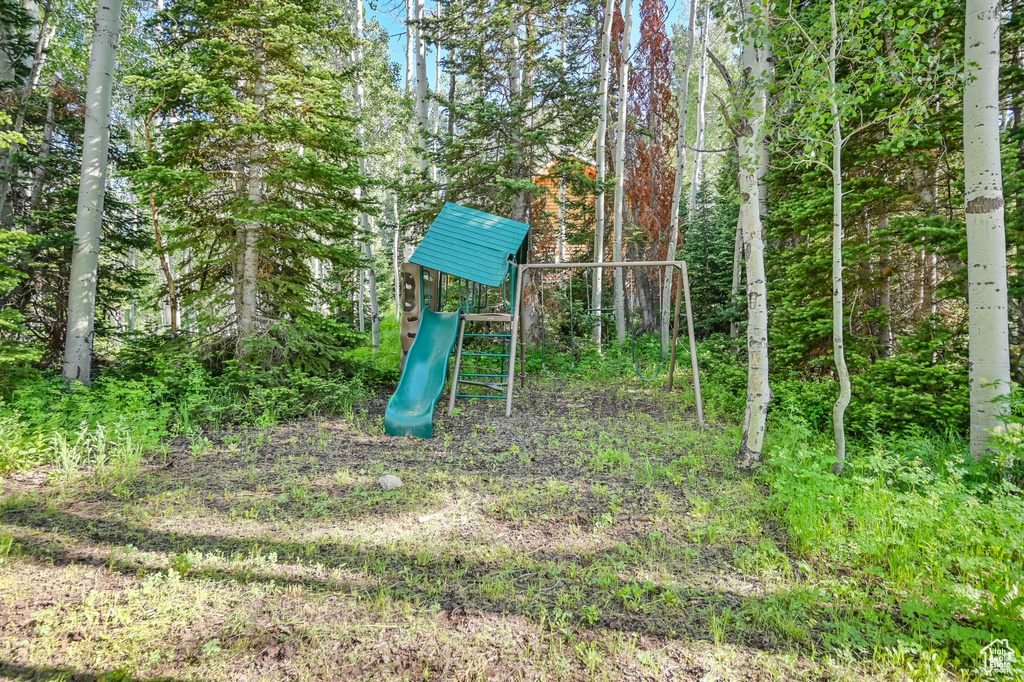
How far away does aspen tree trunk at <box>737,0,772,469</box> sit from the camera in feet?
11.6

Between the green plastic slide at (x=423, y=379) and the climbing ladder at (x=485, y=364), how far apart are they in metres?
0.23

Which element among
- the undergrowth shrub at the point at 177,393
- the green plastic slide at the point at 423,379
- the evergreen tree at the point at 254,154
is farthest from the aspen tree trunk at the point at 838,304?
the undergrowth shrub at the point at 177,393

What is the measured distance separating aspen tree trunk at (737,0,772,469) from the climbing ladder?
9.30ft

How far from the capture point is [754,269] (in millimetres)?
3768

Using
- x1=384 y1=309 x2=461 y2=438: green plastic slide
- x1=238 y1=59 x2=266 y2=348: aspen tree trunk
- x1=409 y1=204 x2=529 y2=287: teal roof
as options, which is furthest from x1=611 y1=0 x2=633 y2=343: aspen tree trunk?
x1=238 y1=59 x2=266 y2=348: aspen tree trunk

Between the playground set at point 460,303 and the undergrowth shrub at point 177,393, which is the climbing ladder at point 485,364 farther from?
the undergrowth shrub at point 177,393

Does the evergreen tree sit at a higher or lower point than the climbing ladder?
higher

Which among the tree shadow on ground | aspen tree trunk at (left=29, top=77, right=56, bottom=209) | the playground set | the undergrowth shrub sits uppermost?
aspen tree trunk at (left=29, top=77, right=56, bottom=209)

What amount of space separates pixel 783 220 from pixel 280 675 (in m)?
5.93

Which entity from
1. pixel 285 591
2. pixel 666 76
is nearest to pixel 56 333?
pixel 285 591

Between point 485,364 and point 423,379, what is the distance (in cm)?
266

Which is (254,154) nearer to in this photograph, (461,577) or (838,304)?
(461,577)

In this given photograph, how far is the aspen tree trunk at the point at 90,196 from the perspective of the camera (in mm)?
5074
